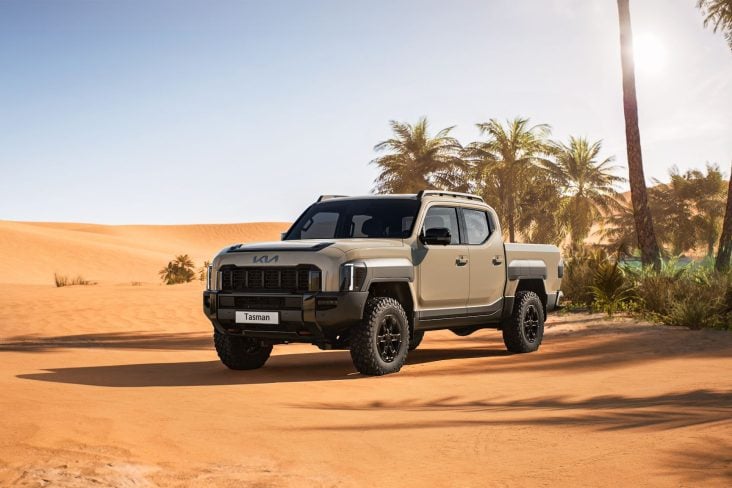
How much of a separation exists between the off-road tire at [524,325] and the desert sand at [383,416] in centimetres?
21

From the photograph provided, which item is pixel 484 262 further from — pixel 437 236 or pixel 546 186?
pixel 546 186

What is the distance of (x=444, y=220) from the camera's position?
11141mm

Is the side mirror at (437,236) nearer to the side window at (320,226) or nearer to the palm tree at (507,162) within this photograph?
the side window at (320,226)

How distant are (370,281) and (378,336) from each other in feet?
2.29

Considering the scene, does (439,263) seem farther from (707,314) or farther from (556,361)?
(707,314)

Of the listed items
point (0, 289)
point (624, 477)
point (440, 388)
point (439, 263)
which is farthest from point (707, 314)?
point (0, 289)

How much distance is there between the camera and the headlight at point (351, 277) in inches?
368

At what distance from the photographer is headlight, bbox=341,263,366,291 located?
9336 millimetres

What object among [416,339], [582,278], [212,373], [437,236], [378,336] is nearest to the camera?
[378,336]

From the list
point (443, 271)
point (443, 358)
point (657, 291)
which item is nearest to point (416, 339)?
point (443, 358)

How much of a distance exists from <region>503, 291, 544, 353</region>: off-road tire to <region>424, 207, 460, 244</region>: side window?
170cm

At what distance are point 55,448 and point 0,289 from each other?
2190cm

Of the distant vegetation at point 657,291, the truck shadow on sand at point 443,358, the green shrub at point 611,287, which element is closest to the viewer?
the truck shadow on sand at point 443,358

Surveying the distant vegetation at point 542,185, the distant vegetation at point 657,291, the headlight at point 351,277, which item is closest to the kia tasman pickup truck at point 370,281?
the headlight at point 351,277
